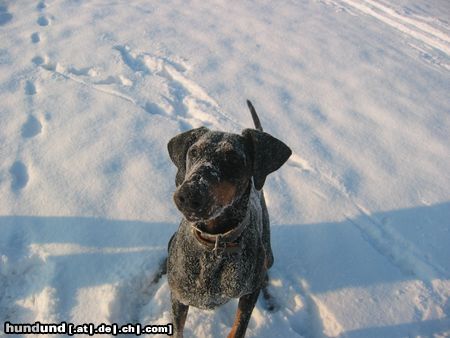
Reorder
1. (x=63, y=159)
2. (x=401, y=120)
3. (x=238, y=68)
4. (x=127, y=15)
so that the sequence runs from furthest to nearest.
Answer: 1. (x=127, y=15)
2. (x=238, y=68)
3. (x=401, y=120)
4. (x=63, y=159)

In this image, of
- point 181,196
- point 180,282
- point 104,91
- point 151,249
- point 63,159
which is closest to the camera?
point 181,196

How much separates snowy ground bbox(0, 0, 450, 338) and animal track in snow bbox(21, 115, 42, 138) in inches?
0.9

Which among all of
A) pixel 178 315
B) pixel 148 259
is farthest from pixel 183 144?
pixel 148 259

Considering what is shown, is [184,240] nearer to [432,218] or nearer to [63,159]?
[63,159]

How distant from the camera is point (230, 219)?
1951mm

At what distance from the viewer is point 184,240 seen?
6.88 ft

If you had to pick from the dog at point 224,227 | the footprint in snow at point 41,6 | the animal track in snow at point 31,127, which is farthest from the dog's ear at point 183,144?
the footprint in snow at point 41,6

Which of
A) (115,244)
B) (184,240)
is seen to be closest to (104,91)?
(115,244)

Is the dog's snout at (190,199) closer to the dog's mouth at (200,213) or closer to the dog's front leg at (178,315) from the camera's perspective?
the dog's mouth at (200,213)

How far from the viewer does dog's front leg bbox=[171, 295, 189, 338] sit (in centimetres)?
222

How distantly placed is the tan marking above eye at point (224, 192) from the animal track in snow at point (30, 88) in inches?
154

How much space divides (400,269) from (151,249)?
2326mm

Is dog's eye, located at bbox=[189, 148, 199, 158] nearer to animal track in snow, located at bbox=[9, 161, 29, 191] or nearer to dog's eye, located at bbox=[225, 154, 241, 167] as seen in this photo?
dog's eye, located at bbox=[225, 154, 241, 167]

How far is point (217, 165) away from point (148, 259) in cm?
149
